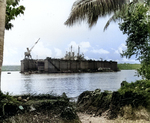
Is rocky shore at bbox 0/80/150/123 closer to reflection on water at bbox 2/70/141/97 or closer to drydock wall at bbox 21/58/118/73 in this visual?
reflection on water at bbox 2/70/141/97

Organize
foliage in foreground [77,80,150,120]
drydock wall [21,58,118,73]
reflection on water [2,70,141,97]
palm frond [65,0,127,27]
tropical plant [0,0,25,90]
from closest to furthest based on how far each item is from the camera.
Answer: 1. tropical plant [0,0,25,90]
2. foliage in foreground [77,80,150,120]
3. palm frond [65,0,127,27]
4. reflection on water [2,70,141,97]
5. drydock wall [21,58,118,73]

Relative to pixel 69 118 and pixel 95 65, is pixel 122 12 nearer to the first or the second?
pixel 69 118

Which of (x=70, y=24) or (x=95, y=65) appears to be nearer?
(x=70, y=24)

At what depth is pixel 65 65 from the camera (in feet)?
56.5

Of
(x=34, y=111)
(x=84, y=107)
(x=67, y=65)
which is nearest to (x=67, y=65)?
(x=67, y=65)

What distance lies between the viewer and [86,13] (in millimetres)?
4789

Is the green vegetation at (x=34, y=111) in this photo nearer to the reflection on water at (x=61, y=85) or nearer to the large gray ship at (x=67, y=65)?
the reflection on water at (x=61, y=85)

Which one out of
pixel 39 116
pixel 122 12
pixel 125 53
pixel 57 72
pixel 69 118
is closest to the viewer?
pixel 39 116

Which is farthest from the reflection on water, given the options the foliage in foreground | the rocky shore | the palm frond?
the palm frond

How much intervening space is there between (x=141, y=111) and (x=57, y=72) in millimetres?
14943

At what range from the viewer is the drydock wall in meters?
16.4

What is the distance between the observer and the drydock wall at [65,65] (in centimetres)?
1642

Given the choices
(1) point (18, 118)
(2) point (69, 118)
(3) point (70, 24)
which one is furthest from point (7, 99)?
(3) point (70, 24)

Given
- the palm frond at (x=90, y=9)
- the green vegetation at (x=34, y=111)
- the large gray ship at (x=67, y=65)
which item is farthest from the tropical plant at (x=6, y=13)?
the large gray ship at (x=67, y=65)
